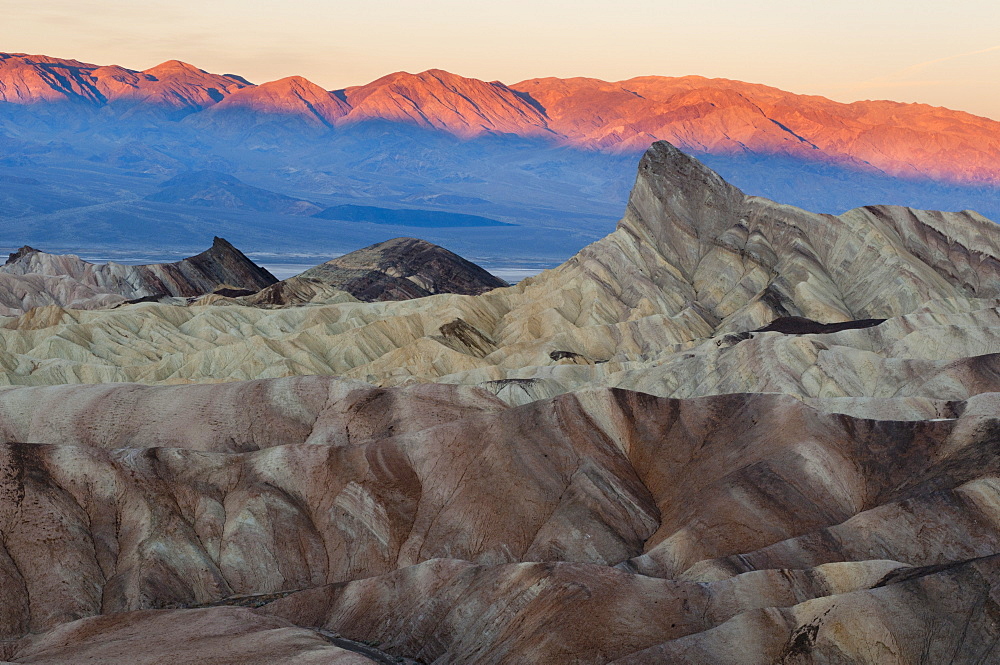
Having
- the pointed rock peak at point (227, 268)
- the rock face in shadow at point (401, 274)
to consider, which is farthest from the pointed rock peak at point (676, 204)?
the pointed rock peak at point (227, 268)

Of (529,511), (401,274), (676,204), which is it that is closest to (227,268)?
(401,274)

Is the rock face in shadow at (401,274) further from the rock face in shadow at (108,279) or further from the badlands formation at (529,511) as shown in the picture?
the badlands formation at (529,511)

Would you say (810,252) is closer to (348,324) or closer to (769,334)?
(769,334)

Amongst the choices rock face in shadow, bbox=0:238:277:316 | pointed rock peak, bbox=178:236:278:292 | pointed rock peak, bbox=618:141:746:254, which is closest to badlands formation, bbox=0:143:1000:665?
pointed rock peak, bbox=618:141:746:254

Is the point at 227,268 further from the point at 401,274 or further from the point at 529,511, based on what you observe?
the point at 529,511

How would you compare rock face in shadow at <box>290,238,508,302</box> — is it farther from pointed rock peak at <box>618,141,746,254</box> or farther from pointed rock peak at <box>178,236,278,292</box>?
pointed rock peak at <box>618,141,746,254</box>

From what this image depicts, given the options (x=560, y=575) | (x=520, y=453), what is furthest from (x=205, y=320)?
(x=560, y=575)
